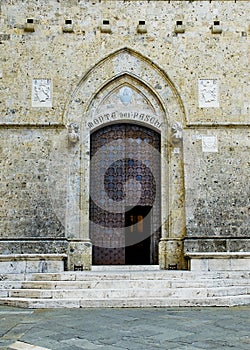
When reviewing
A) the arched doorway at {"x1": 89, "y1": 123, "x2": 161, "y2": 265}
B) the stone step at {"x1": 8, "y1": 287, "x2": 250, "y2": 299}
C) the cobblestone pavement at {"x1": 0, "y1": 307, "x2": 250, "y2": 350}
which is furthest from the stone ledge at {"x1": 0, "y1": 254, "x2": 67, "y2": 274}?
the cobblestone pavement at {"x1": 0, "y1": 307, "x2": 250, "y2": 350}

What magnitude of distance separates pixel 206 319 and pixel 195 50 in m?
8.19

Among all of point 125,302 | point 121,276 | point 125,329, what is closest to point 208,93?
point 121,276

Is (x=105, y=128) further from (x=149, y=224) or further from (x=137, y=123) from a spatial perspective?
(x=149, y=224)

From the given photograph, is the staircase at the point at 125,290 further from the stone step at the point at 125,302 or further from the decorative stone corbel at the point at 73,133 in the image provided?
the decorative stone corbel at the point at 73,133

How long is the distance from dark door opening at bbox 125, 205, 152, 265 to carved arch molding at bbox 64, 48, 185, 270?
0.66 metres

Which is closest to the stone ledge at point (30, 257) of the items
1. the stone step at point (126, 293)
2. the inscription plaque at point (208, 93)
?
the stone step at point (126, 293)

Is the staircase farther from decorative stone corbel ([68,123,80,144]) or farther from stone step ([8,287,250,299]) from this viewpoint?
decorative stone corbel ([68,123,80,144])

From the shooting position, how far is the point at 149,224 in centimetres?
1236

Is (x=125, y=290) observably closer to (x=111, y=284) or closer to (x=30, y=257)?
(x=111, y=284)

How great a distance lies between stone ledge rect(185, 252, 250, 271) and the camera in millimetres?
10805

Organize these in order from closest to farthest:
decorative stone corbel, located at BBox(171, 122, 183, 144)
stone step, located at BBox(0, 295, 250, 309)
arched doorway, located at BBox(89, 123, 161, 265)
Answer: stone step, located at BBox(0, 295, 250, 309)
decorative stone corbel, located at BBox(171, 122, 183, 144)
arched doorway, located at BBox(89, 123, 161, 265)

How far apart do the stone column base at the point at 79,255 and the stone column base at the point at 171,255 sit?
1699 mm

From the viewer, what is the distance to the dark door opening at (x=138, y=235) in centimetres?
1239

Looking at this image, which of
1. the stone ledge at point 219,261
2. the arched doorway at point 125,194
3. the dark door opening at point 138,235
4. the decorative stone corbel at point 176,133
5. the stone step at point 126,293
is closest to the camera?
the stone step at point 126,293
